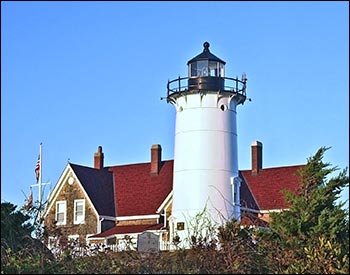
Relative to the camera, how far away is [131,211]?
3906cm

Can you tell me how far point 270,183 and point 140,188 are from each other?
6120 mm

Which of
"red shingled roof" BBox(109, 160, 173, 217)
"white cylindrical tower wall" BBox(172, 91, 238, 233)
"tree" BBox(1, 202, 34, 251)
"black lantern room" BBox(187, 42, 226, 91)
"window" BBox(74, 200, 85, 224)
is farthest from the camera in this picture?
"window" BBox(74, 200, 85, 224)

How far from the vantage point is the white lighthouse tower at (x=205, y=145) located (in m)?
32.3

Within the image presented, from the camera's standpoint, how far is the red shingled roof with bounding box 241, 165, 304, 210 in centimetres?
3856

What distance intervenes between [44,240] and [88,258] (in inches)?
108

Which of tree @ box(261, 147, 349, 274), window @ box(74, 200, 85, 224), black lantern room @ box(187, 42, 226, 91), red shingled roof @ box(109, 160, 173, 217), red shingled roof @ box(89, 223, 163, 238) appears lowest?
tree @ box(261, 147, 349, 274)

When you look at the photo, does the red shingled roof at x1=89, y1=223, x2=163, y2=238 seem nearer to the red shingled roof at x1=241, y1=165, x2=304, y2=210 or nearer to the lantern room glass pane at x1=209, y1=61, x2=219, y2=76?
the red shingled roof at x1=241, y1=165, x2=304, y2=210

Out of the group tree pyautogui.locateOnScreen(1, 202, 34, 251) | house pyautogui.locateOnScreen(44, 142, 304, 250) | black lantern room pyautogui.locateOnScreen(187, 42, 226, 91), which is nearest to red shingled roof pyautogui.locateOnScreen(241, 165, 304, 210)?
house pyautogui.locateOnScreen(44, 142, 304, 250)

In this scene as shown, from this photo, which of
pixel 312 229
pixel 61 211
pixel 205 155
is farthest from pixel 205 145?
pixel 312 229

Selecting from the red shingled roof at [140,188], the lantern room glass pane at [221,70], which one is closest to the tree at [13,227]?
the lantern room glass pane at [221,70]

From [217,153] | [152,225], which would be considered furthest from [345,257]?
[152,225]

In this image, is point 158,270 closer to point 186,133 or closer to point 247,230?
point 247,230

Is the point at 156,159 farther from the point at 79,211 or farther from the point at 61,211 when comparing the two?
the point at 61,211

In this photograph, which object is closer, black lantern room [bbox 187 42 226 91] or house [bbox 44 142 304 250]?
black lantern room [bbox 187 42 226 91]
